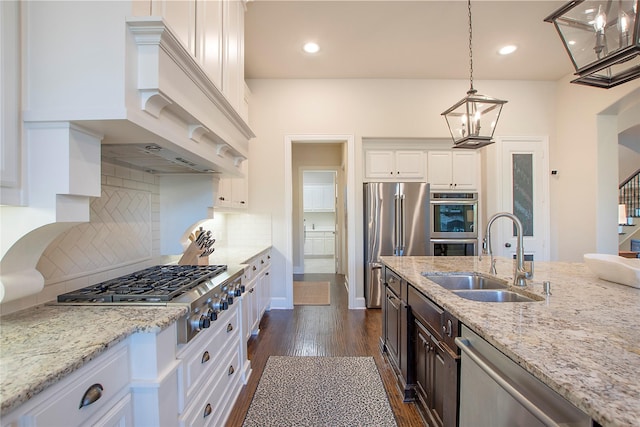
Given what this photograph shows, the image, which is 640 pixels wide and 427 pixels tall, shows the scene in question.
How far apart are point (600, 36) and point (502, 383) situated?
146 cm

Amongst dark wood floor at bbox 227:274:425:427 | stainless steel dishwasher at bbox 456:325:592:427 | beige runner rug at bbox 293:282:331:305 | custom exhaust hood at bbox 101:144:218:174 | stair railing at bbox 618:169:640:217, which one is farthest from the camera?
stair railing at bbox 618:169:640:217

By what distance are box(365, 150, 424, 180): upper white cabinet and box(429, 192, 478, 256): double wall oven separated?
17.2 inches

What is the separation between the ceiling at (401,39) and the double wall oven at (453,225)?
168 cm

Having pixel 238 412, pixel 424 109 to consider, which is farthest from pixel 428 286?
pixel 424 109

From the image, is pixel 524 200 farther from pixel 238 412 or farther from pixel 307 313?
pixel 238 412

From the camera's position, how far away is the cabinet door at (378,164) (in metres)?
3.88

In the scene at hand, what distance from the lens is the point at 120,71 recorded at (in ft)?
3.21

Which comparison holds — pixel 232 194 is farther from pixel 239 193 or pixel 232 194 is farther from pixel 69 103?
pixel 69 103

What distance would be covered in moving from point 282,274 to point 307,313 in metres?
0.61

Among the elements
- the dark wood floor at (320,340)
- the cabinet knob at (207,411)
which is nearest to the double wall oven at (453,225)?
the dark wood floor at (320,340)

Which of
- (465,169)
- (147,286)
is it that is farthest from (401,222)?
(147,286)

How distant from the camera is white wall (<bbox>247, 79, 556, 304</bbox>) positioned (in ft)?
12.1

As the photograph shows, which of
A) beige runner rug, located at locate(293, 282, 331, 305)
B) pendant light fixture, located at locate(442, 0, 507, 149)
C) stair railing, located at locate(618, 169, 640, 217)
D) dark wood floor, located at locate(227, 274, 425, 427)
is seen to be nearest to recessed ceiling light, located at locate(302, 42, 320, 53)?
pendant light fixture, located at locate(442, 0, 507, 149)

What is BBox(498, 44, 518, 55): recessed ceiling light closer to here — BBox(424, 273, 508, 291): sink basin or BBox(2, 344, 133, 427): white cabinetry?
BBox(424, 273, 508, 291): sink basin
